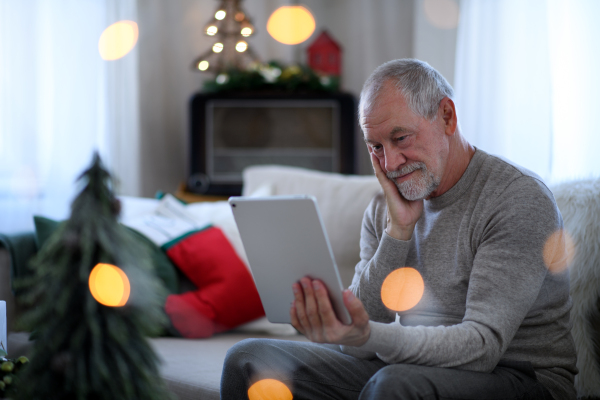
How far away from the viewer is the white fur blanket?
1.32m

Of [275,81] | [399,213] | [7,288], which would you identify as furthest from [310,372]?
[275,81]

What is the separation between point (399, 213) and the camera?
3.98ft

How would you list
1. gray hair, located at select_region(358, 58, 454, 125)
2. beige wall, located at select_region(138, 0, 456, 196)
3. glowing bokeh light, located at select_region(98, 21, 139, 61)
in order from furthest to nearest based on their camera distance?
beige wall, located at select_region(138, 0, 456, 196), glowing bokeh light, located at select_region(98, 21, 139, 61), gray hair, located at select_region(358, 58, 454, 125)

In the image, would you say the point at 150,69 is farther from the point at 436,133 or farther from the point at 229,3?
the point at 436,133

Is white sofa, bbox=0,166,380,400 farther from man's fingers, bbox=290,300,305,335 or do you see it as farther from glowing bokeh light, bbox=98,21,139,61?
glowing bokeh light, bbox=98,21,139,61

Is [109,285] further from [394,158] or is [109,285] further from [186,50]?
[186,50]

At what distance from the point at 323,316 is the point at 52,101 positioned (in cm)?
216

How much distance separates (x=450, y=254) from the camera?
1.17 meters

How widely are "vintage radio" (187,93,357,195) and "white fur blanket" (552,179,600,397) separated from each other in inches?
67.1

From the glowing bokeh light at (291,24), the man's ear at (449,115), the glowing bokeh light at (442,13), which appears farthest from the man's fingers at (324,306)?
the glowing bokeh light at (291,24)

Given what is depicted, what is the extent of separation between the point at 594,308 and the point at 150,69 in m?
2.72

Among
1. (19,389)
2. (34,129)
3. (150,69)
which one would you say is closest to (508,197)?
(19,389)

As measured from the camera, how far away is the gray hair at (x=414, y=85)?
114 cm

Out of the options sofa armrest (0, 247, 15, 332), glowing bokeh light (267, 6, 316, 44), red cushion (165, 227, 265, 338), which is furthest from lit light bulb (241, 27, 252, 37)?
glowing bokeh light (267, 6, 316, 44)
